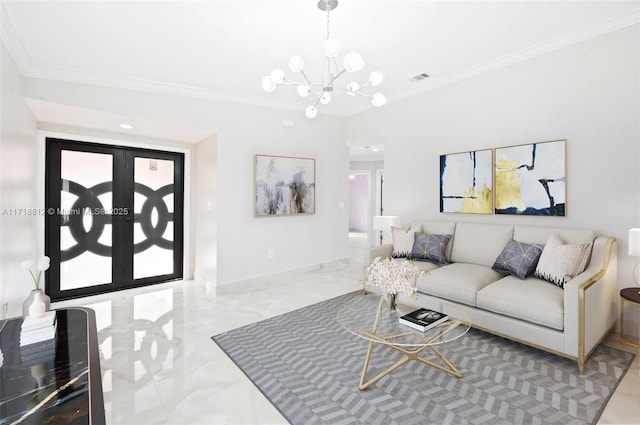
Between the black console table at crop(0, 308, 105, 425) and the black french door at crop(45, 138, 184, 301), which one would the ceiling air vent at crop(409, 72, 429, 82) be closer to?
the black french door at crop(45, 138, 184, 301)

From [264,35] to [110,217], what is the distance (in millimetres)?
3338

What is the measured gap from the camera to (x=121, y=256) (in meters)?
4.43

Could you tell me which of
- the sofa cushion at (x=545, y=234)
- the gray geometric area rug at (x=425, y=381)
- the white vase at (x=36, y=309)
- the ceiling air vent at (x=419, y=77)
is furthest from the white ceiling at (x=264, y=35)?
the gray geometric area rug at (x=425, y=381)

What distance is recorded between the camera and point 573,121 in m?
3.08

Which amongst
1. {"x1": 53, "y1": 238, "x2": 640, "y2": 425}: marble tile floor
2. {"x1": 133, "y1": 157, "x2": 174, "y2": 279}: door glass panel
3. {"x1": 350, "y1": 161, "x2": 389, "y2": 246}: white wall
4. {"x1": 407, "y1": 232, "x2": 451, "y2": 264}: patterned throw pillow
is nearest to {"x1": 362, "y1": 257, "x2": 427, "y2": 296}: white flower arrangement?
{"x1": 53, "y1": 238, "x2": 640, "y2": 425}: marble tile floor

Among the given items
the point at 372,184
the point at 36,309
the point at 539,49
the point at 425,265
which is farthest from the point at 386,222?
the point at 372,184

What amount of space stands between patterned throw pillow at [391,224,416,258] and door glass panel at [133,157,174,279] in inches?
136

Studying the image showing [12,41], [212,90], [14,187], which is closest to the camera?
[12,41]

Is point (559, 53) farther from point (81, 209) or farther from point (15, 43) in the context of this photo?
point (81, 209)

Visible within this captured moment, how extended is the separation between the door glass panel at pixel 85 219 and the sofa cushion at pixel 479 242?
471cm

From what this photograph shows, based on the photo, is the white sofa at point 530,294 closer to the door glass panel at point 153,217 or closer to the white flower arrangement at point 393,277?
the white flower arrangement at point 393,277

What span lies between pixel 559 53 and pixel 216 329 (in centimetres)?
Result: 449

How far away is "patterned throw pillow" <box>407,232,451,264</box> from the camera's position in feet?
12.0

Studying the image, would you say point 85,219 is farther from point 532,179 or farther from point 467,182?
point 532,179
